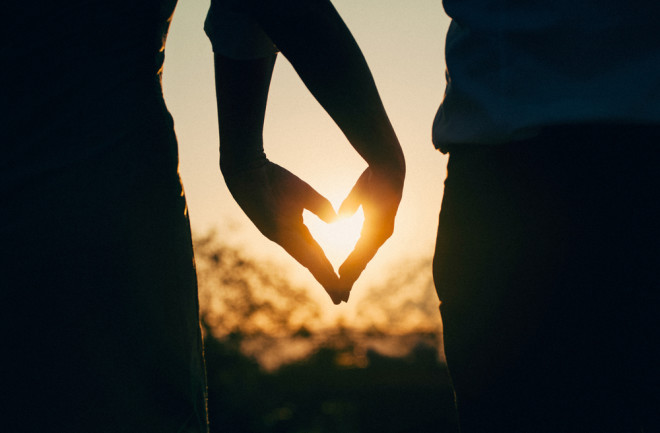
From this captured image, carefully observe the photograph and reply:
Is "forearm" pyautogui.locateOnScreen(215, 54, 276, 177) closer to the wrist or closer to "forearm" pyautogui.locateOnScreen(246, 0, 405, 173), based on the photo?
the wrist

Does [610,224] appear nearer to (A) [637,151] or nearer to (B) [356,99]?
(A) [637,151]

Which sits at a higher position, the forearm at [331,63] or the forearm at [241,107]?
the forearm at [241,107]

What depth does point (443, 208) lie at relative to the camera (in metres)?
1.03

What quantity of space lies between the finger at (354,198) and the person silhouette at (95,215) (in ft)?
0.55

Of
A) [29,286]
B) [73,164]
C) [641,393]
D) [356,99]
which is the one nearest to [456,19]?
[356,99]

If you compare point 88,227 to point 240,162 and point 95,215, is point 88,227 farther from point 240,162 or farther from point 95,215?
point 240,162

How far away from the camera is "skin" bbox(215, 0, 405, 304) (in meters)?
1.04

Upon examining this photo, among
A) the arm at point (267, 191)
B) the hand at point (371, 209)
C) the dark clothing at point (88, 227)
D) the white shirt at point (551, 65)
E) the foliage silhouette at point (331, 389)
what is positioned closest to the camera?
the white shirt at point (551, 65)

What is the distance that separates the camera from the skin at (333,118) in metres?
1.04

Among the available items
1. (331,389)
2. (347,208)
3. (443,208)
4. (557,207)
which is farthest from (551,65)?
(331,389)

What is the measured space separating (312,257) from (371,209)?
33cm

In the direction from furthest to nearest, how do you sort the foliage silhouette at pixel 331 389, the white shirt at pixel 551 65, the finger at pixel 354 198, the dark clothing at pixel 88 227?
the foliage silhouette at pixel 331 389 → the finger at pixel 354 198 → the dark clothing at pixel 88 227 → the white shirt at pixel 551 65

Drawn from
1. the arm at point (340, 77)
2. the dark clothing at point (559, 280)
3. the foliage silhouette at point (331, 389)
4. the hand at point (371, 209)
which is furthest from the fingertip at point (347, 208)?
the foliage silhouette at point (331, 389)

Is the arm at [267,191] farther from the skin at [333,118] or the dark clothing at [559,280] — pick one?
the dark clothing at [559,280]
